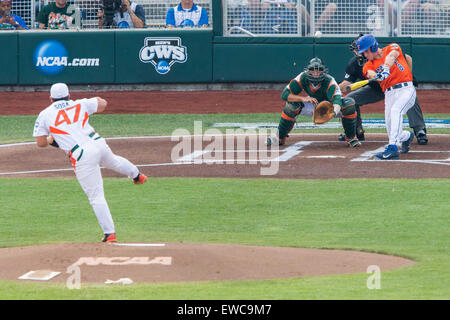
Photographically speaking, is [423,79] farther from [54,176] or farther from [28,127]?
[54,176]

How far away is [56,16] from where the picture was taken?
22.8 meters

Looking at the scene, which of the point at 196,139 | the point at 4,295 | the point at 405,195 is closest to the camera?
the point at 4,295

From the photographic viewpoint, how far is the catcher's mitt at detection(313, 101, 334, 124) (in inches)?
574

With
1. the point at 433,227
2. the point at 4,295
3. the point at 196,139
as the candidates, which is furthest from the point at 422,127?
the point at 4,295

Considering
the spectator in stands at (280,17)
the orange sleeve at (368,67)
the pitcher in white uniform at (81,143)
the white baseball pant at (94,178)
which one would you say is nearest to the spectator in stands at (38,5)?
→ the spectator in stands at (280,17)

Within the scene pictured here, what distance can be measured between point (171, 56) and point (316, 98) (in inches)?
330

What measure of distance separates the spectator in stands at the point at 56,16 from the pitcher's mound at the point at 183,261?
14883mm

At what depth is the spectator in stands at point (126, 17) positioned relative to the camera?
896 inches

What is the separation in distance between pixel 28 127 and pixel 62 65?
14.4 ft

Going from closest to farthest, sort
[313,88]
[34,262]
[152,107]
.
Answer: [34,262] → [313,88] → [152,107]

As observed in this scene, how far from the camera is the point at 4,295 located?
6.68 metres

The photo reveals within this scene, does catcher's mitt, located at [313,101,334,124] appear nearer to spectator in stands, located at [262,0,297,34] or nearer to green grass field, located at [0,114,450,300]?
green grass field, located at [0,114,450,300]

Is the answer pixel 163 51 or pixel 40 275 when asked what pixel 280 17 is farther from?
pixel 40 275

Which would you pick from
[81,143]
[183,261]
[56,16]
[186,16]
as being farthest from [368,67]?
[56,16]
